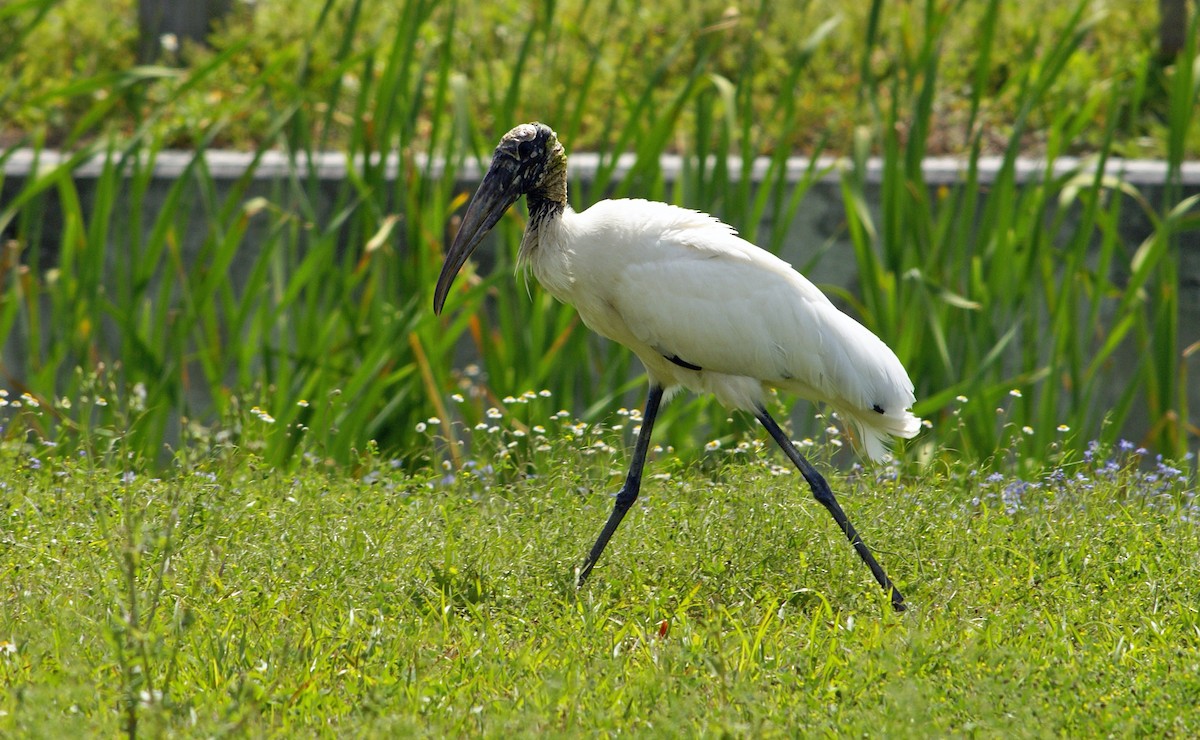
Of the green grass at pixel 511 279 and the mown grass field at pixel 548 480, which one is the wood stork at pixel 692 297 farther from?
the green grass at pixel 511 279

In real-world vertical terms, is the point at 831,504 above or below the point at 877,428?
below

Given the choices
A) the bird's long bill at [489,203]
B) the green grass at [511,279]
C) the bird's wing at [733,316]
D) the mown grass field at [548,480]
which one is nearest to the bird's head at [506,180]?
the bird's long bill at [489,203]

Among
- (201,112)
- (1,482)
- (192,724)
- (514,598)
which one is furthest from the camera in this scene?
(201,112)

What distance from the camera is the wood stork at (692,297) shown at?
13.0 feet

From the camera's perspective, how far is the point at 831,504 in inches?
153

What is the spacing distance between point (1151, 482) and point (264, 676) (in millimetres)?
2737

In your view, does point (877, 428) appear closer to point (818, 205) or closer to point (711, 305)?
point (711, 305)

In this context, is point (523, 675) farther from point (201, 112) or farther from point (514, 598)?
point (201, 112)

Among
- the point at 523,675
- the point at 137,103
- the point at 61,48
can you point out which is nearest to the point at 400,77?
the point at 137,103

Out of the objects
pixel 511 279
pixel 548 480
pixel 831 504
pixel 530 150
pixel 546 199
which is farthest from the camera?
pixel 511 279

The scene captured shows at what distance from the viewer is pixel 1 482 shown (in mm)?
4098

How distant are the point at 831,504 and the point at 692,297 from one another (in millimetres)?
671

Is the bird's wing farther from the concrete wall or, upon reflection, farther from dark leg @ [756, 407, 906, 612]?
the concrete wall

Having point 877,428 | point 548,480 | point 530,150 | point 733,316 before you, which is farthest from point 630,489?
point 530,150
